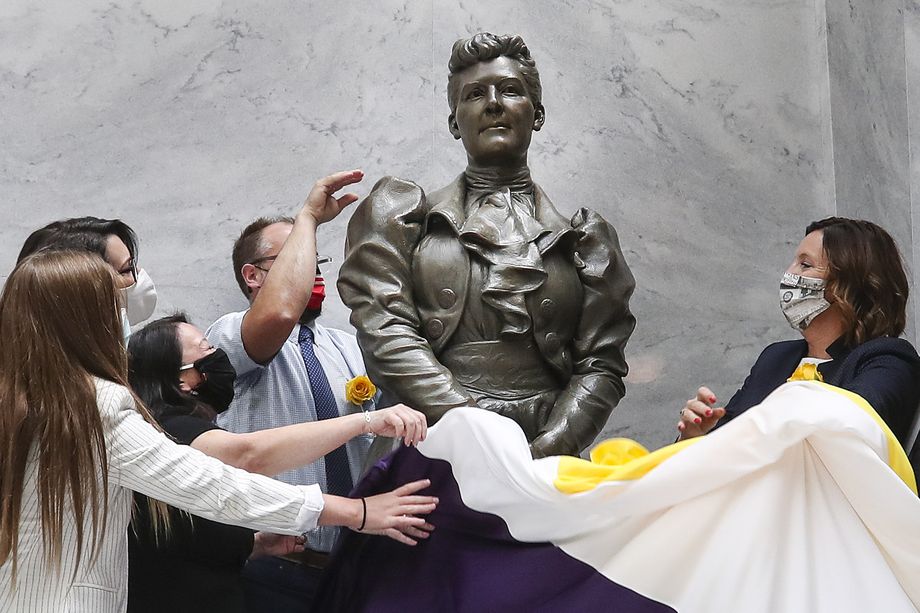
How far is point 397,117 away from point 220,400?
2.36 metres

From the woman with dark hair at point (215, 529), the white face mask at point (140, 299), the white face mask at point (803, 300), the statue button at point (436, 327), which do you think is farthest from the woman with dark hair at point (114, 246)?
the white face mask at point (803, 300)

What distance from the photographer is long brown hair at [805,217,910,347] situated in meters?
4.09

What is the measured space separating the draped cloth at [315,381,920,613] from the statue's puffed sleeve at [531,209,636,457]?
885 mm

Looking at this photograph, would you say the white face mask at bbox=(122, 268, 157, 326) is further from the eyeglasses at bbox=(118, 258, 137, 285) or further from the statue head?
the statue head

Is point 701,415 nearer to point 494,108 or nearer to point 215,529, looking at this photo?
point 494,108

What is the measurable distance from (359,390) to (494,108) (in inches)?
41.0

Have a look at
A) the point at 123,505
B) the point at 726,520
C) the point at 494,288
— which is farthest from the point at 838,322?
the point at 123,505

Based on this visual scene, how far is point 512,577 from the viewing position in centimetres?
323

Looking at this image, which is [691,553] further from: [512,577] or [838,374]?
[838,374]

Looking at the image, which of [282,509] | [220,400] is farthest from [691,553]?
[220,400]

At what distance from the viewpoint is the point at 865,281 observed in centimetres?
414

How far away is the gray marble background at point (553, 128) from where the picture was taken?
18.6 feet

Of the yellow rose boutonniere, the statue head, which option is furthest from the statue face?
the yellow rose boutonniere

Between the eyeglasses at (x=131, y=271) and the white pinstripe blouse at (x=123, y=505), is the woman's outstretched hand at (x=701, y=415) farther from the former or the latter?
the eyeglasses at (x=131, y=271)
